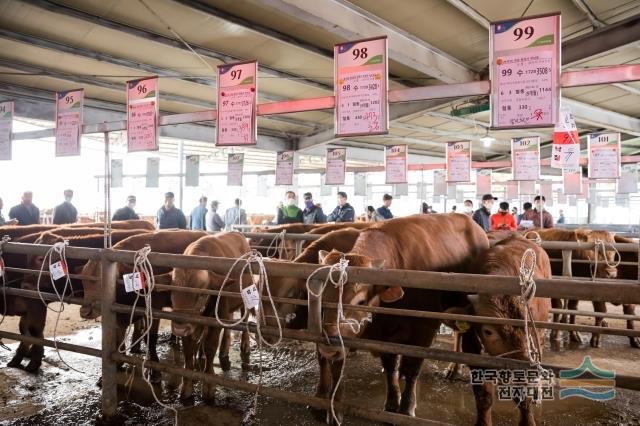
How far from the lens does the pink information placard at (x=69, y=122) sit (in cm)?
789

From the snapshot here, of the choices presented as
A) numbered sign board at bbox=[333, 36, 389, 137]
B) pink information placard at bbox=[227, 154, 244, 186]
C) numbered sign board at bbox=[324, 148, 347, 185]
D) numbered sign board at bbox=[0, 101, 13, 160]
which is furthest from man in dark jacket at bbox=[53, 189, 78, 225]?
numbered sign board at bbox=[333, 36, 389, 137]

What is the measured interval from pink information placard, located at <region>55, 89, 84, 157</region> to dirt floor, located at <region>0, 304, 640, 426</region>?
366cm

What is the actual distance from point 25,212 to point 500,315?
1087cm

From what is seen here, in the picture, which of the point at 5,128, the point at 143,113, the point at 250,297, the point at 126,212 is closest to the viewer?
the point at 250,297

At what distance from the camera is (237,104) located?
700 centimetres

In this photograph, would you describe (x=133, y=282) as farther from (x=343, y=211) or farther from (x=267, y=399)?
(x=343, y=211)

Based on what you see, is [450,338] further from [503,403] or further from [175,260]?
[175,260]

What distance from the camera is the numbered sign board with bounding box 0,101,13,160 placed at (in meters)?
8.80

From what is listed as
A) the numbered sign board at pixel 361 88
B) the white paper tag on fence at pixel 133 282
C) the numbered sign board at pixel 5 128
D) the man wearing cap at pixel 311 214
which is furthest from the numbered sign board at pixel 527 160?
the numbered sign board at pixel 5 128

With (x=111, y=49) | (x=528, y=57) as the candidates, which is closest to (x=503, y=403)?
(x=528, y=57)

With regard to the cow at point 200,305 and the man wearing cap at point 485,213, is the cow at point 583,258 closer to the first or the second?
the man wearing cap at point 485,213

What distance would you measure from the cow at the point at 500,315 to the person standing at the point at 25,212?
1028 cm

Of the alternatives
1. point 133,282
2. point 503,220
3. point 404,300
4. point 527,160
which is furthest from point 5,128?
A: point 527,160

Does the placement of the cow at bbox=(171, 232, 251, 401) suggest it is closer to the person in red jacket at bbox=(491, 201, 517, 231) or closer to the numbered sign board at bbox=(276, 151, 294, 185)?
the person in red jacket at bbox=(491, 201, 517, 231)
